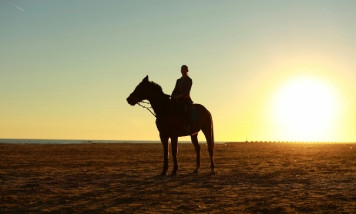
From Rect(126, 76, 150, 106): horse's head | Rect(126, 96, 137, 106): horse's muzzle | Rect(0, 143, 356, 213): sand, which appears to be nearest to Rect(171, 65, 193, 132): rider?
Rect(126, 76, 150, 106): horse's head

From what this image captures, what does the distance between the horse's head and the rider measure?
1.13 metres

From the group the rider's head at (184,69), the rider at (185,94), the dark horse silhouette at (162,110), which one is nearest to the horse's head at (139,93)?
the dark horse silhouette at (162,110)

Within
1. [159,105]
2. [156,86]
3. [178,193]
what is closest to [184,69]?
[156,86]

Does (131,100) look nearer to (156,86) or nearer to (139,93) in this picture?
(139,93)

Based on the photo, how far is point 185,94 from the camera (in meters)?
16.4

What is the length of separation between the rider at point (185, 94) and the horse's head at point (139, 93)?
1.13m

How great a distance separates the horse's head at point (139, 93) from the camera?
621 inches

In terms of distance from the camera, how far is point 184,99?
16.5 meters

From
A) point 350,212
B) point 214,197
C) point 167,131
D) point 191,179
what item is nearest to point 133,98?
point 167,131

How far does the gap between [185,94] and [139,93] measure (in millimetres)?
1806

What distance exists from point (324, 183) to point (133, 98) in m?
7.22

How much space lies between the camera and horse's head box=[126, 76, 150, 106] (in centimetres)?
1577

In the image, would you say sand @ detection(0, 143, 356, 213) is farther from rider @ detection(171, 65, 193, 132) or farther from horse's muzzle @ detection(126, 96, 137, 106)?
horse's muzzle @ detection(126, 96, 137, 106)

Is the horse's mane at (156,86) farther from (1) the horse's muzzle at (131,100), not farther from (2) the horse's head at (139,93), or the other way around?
(1) the horse's muzzle at (131,100)
